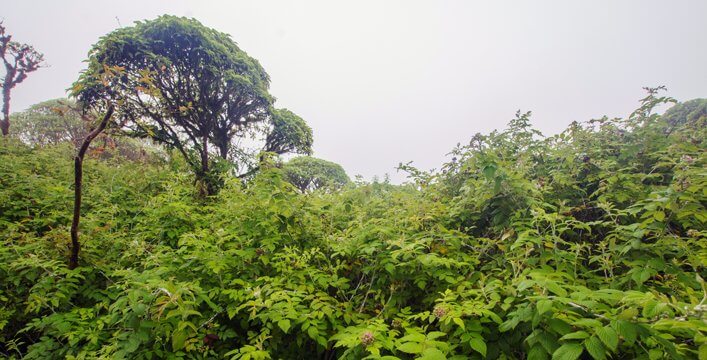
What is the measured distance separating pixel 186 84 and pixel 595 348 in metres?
8.86

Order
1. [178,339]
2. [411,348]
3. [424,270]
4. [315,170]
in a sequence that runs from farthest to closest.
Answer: [315,170] < [424,270] < [178,339] < [411,348]

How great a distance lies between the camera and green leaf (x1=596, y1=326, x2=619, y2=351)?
93cm

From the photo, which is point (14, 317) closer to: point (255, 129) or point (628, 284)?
point (628, 284)

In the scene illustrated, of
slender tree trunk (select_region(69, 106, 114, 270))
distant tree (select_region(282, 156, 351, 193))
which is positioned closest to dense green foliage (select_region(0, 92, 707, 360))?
slender tree trunk (select_region(69, 106, 114, 270))

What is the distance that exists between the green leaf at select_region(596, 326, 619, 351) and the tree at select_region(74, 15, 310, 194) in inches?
252

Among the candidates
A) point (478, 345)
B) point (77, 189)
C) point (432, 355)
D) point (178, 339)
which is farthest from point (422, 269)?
point (77, 189)

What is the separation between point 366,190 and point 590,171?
2.36 m

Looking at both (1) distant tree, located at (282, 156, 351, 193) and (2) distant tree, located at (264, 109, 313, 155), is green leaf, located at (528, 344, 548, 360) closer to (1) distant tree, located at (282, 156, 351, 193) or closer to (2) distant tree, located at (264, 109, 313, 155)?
(2) distant tree, located at (264, 109, 313, 155)

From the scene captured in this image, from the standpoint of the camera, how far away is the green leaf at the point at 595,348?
3.04 feet

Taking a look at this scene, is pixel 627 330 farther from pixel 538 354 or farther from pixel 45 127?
pixel 45 127

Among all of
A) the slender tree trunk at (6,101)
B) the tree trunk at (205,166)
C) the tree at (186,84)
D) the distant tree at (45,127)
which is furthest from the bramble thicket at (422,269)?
the distant tree at (45,127)

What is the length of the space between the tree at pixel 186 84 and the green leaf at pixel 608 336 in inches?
252

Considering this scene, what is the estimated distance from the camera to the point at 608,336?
96cm

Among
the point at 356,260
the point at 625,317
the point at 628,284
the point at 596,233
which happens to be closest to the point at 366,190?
the point at 356,260
